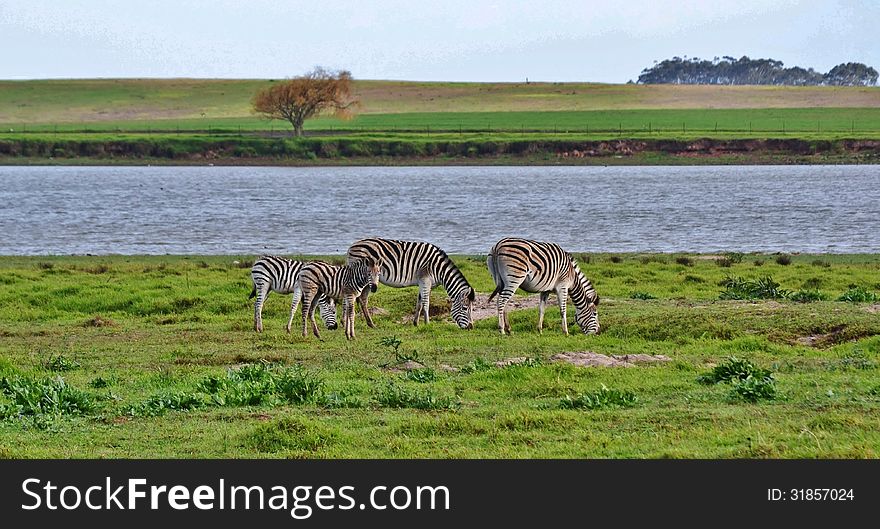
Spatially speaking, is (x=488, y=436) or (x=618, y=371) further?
(x=618, y=371)

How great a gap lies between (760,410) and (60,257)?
29.3m

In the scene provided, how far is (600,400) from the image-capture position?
13555mm

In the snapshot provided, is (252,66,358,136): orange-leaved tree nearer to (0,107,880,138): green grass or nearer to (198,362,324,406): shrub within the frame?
(0,107,880,138): green grass

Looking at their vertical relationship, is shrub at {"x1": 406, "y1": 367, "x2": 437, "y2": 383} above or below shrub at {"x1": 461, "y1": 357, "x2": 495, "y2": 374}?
above

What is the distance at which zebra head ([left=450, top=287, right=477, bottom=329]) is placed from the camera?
2198cm

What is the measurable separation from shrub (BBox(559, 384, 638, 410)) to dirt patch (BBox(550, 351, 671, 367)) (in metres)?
2.88

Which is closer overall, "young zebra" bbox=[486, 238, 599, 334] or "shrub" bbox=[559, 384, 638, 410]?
"shrub" bbox=[559, 384, 638, 410]

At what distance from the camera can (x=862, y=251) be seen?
39438 millimetres

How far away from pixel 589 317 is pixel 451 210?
41.5 m

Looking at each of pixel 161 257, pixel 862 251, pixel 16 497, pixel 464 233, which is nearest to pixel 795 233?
pixel 862 251

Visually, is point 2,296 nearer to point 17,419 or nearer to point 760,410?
point 17,419

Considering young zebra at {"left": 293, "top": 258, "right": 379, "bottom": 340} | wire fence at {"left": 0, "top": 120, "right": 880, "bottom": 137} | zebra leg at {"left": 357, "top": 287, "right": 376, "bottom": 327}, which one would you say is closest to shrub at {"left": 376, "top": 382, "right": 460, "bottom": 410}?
young zebra at {"left": 293, "top": 258, "right": 379, "bottom": 340}

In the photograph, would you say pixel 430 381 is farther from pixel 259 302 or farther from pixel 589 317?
pixel 259 302

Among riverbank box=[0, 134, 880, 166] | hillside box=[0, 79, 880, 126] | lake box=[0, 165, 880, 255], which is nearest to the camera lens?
lake box=[0, 165, 880, 255]
